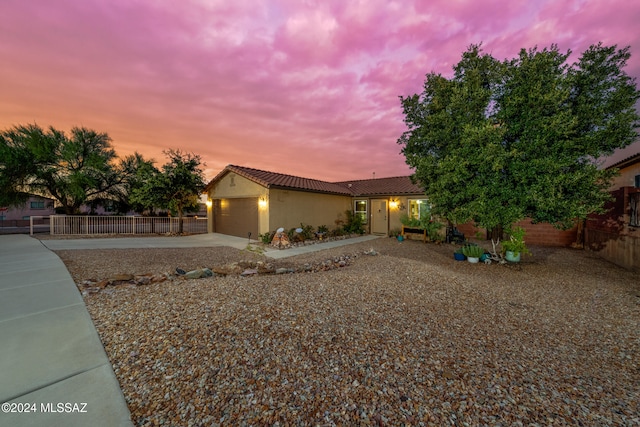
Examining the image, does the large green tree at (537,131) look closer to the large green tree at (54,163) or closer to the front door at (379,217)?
the front door at (379,217)

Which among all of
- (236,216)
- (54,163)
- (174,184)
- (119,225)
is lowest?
(119,225)

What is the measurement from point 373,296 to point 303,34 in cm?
937

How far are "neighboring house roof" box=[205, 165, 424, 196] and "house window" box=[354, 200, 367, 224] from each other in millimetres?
619

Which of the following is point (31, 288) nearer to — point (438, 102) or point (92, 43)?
point (92, 43)

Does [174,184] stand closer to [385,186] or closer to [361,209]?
[361,209]

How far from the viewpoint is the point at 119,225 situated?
14461 millimetres

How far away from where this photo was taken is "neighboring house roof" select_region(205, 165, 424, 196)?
12.1 metres

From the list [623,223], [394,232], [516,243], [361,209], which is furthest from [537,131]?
[361,209]

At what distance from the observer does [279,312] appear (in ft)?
11.2

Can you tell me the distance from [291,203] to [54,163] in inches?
653

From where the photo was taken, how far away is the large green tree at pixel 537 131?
560cm

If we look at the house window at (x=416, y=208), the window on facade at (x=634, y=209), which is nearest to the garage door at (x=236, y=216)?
the house window at (x=416, y=208)

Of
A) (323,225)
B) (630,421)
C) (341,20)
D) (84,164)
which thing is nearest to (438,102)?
(341,20)

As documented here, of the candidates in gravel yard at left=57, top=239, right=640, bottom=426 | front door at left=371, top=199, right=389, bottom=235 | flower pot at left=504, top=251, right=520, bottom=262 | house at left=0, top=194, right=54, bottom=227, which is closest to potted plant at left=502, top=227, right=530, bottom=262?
flower pot at left=504, top=251, right=520, bottom=262
